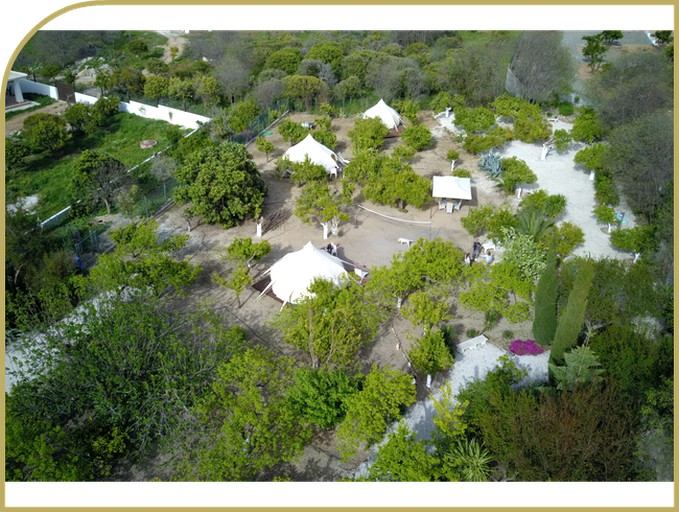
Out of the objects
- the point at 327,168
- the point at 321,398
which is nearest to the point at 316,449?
the point at 321,398

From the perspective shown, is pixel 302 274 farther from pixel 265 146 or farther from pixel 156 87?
pixel 156 87

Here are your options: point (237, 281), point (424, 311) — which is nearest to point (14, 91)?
point (237, 281)

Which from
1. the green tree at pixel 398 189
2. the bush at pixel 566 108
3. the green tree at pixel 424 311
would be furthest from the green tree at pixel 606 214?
the bush at pixel 566 108

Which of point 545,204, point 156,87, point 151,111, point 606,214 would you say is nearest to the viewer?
point 606,214

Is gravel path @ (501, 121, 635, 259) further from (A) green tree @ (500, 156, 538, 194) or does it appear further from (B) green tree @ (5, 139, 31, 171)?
(B) green tree @ (5, 139, 31, 171)

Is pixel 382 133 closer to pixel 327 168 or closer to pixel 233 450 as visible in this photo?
pixel 327 168

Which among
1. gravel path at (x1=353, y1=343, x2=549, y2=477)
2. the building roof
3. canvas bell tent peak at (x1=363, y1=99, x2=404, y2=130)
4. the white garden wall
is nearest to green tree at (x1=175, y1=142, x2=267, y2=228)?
the white garden wall
